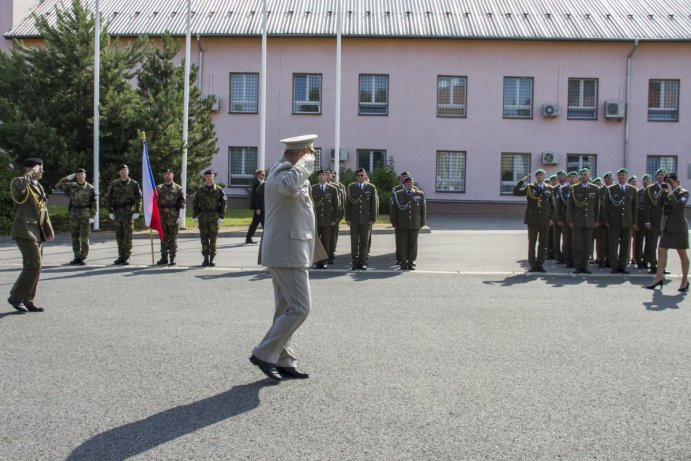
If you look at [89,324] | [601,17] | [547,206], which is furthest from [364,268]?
[601,17]

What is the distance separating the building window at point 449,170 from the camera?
33.7 metres

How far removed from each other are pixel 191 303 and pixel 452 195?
24.8 metres

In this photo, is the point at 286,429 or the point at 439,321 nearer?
the point at 286,429

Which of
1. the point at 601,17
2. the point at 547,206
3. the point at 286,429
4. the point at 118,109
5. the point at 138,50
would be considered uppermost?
the point at 601,17

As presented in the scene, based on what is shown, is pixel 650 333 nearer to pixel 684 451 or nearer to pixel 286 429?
pixel 684 451

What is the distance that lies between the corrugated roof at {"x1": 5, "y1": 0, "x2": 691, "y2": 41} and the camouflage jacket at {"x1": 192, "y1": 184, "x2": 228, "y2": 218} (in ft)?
61.5

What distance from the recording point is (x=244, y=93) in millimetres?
33656

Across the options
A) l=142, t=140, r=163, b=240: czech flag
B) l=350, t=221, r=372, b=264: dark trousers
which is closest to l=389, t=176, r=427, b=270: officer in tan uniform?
l=350, t=221, r=372, b=264: dark trousers

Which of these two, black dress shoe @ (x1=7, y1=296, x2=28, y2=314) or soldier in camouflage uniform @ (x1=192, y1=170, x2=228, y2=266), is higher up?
soldier in camouflage uniform @ (x1=192, y1=170, x2=228, y2=266)

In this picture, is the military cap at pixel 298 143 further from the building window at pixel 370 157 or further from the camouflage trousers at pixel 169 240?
the building window at pixel 370 157

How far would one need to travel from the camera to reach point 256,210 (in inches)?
771

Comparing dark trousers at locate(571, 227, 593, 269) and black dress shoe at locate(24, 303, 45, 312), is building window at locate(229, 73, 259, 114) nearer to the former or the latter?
dark trousers at locate(571, 227, 593, 269)

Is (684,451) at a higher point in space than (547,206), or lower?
lower

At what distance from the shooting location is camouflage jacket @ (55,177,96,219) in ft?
49.1
